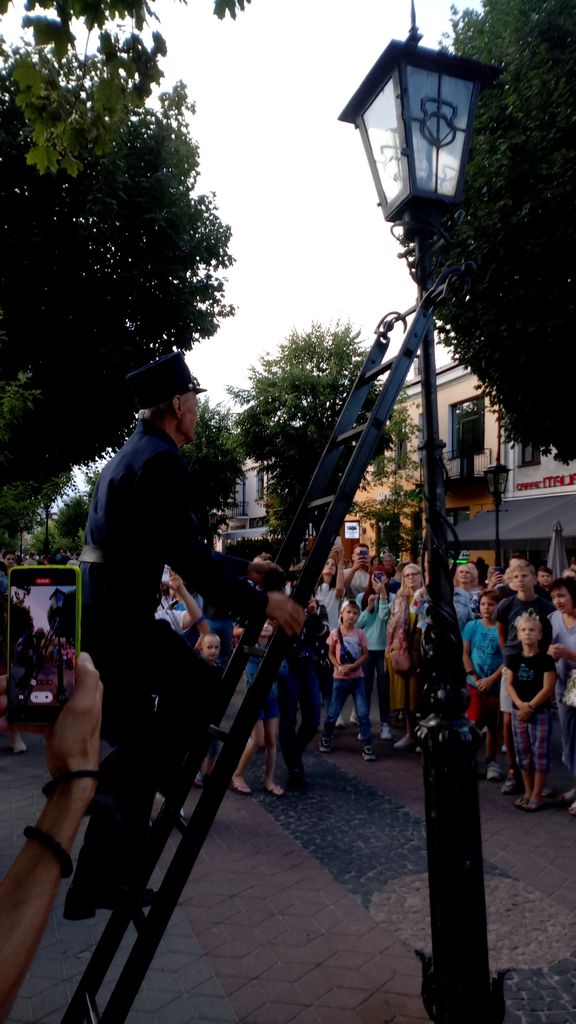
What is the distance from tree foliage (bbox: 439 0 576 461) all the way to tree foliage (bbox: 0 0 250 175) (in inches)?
474

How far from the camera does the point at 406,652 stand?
8891 millimetres

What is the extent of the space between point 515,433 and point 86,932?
1639cm

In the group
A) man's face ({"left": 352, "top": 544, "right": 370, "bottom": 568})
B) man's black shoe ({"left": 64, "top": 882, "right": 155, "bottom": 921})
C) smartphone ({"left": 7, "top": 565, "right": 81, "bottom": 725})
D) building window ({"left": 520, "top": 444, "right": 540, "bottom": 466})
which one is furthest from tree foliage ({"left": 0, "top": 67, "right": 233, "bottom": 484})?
smartphone ({"left": 7, "top": 565, "right": 81, "bottom": 725})

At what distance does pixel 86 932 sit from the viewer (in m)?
4.32

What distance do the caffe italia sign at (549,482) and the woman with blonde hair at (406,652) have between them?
18128mm

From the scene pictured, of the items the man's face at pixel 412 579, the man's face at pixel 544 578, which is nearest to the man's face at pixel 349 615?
the man's face at pixel 412 579

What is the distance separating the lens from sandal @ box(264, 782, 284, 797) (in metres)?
7.04

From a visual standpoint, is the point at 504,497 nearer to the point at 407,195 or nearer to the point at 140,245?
the point at 140,245

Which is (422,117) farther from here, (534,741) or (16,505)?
(16,505)

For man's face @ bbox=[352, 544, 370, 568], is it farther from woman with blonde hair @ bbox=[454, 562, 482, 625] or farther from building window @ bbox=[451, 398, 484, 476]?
building window @ bbox=[451, 398, 484, 476]

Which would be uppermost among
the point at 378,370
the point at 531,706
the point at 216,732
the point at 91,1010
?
the point at 378,370

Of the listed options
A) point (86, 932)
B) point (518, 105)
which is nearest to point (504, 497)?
point (518, 105)

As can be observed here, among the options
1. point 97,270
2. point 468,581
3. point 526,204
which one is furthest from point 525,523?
point 468,581

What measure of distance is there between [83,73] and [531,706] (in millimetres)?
6019
